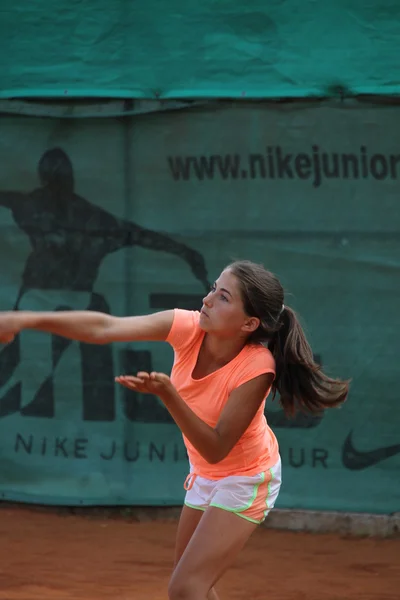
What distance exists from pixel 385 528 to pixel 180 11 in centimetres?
347

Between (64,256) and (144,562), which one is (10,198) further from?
(144,562)

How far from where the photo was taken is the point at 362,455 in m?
6.49

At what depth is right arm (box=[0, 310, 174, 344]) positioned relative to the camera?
3.60 metres

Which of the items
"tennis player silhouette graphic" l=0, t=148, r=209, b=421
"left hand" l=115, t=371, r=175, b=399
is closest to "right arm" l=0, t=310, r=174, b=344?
"left hand" l=115, t=371, r=175, b=399

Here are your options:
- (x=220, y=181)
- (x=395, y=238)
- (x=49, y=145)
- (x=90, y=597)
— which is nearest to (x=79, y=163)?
(x=49, y=145)

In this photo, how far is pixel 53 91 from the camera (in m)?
6.64

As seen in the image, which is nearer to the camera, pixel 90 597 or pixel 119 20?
pixel 90 597

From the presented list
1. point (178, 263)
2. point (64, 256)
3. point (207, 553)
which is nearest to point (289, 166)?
point (178, 263)

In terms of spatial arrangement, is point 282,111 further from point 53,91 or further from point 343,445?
point 343,445

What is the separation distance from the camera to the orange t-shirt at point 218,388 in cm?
379

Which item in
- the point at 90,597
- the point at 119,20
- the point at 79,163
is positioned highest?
the point at 119,20

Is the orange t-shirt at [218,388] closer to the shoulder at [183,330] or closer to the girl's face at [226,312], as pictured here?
the shoulder at [183,330]

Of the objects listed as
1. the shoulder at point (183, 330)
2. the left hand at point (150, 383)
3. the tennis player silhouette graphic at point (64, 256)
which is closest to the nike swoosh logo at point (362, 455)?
the tennis player silhouette graphic at point (64, 256)

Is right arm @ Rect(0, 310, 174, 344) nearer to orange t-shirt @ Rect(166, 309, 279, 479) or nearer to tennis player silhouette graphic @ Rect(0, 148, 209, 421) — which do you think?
orange t-shirt @ Rect(166, 309, 279, 479)
